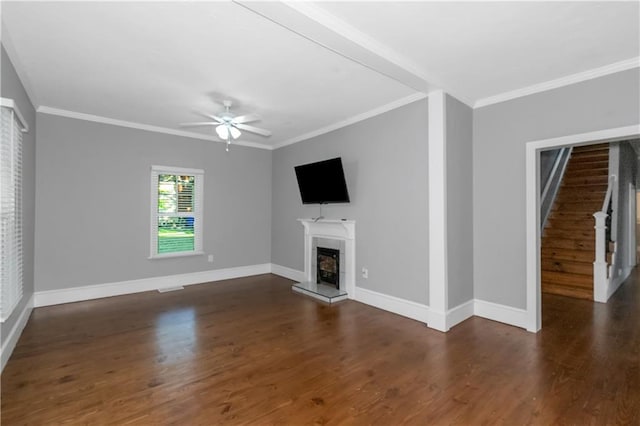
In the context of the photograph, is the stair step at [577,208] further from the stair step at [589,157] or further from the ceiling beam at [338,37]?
the ceiling beam at [338,37]

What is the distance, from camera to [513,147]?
345 centimetres

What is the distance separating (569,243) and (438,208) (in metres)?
3.16

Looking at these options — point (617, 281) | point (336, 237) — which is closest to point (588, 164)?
point (617, 281)

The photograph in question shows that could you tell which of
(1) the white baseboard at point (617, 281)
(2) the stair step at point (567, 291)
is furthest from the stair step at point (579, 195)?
(2) the stair step at point (567, 291)

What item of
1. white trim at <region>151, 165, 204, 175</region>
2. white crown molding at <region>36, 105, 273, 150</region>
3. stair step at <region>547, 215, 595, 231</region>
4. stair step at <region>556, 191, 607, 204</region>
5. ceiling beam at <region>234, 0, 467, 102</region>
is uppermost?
white crown molding at <region>36, 105, 273, 150</region>

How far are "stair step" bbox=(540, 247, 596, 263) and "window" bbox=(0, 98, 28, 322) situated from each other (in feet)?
21.9

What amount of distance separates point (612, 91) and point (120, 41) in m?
4.29

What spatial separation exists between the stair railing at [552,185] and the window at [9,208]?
6862 mm

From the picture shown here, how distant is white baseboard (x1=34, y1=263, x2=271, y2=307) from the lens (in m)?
4.16

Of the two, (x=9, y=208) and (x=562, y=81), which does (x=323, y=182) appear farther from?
(x=9, y=208)

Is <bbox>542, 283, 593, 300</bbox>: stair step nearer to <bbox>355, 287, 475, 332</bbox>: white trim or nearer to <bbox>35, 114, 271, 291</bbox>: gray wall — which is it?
<bbox>355, 287, 475, 332</bbox>: white trim

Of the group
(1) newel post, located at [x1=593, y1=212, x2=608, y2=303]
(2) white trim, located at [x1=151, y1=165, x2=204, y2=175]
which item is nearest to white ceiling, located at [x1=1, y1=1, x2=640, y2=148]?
(2) white trim, located at [x1=151, y1=165, x2=204, y2=175]

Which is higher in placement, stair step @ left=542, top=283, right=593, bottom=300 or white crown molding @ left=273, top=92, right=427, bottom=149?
white crown molding @ left=273, top=92, right=427, bottom=149

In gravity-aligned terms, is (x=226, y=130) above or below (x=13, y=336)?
above
